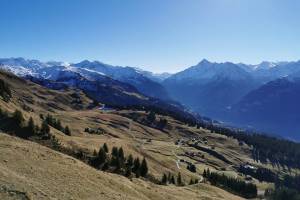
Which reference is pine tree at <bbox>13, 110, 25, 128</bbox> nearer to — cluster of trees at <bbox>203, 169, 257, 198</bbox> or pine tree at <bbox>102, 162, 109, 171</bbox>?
pine tree at <bbox>102, 162, 109, 171</bbox>

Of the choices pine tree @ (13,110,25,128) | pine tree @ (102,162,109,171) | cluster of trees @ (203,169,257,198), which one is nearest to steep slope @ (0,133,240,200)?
pine tree @ (102,162,109,171)

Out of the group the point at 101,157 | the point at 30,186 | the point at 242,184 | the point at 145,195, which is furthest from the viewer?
the point at 242,184

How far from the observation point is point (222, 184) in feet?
533

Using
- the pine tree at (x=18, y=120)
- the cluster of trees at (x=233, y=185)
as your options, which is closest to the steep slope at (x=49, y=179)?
the pine tree at (x=18, y=120)

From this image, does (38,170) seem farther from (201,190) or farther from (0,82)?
(0,82)

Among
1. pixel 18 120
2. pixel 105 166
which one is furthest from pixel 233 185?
pixel 18 120

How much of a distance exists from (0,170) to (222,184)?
12242cm

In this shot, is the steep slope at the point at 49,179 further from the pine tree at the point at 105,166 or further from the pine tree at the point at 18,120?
the pine tree at the point at 18,120

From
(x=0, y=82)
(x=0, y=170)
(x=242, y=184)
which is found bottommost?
(x=242, y=184)

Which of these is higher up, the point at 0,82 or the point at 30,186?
the point at 0,82

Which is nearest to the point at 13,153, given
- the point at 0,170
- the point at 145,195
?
the point at 0,170

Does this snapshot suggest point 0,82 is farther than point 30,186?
Yes

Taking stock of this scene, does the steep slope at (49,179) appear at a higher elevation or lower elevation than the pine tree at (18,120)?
lower

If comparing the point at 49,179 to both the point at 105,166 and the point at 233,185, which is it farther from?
the point at 233,185
